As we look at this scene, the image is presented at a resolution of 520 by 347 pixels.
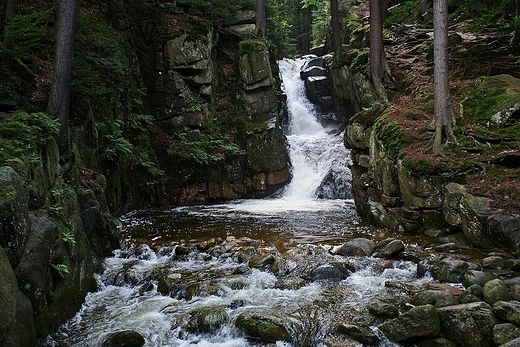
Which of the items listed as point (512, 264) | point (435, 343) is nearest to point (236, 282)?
point (435, 343)

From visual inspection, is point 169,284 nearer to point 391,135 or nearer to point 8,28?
point 391,135

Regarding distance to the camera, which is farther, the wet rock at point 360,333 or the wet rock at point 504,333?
the wet rock at point 360,333

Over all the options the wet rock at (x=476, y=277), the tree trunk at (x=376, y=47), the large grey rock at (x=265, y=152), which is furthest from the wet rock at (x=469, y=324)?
the large grey rock at (x=265, y=152)

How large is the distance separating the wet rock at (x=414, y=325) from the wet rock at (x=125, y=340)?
3282 millimetres

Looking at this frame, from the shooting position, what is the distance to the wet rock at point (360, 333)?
4738 mm

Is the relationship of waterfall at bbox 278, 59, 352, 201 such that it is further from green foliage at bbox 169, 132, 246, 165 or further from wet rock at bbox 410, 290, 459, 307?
wet rock at bbox 410, 290, 459, 307

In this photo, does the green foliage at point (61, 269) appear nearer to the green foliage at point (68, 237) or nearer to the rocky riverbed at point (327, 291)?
the green foliage at point (68, 237)

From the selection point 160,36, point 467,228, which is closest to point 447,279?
point 467,228

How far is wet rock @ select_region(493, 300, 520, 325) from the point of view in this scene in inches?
175

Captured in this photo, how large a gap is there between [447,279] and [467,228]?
83.5 inches

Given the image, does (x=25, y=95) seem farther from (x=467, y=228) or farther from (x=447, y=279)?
(x=467, y=228)

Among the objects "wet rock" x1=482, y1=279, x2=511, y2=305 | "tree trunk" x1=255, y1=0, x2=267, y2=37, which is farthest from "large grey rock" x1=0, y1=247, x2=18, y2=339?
"tree trunk" x1=255, y1=0, x2=267, y2=37

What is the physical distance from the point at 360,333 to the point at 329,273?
2037 millimetres

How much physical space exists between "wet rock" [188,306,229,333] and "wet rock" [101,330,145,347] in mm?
693
